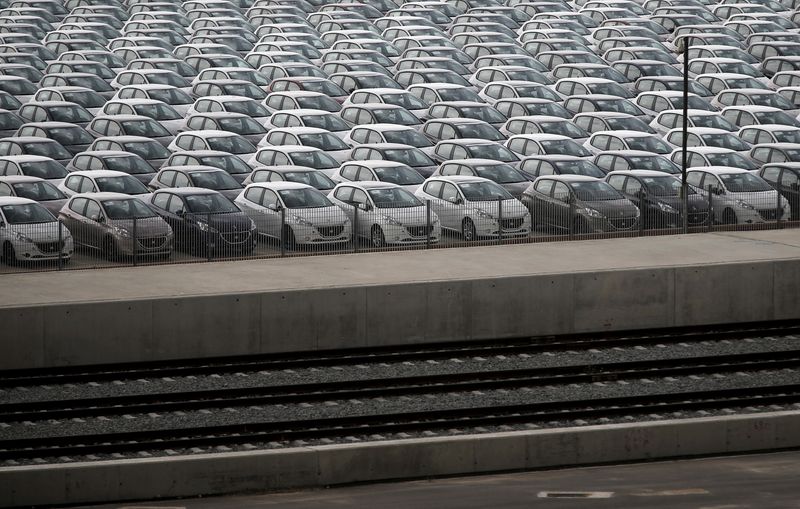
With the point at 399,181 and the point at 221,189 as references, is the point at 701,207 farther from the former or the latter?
the point at 221,189

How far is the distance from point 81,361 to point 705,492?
30.3 feet

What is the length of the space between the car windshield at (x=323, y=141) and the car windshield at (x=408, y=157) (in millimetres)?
1719

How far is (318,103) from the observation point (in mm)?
38281

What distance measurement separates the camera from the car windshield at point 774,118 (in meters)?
37.4

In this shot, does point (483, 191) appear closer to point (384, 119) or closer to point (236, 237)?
point (236, 237)

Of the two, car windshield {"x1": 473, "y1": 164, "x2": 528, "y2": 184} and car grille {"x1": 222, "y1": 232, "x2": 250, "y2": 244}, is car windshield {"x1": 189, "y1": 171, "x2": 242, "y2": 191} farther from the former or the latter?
car windshield {"x1": 473, "y1": 164, "x2": 528, "y2": 184}

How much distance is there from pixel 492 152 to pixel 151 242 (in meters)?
9.98

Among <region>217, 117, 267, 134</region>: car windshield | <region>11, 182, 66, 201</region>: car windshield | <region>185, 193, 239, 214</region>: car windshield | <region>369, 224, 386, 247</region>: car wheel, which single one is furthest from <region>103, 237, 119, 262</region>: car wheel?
<region>217, 117, 267, 134</region>: car windshield

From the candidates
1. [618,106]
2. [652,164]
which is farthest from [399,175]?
[618,106]

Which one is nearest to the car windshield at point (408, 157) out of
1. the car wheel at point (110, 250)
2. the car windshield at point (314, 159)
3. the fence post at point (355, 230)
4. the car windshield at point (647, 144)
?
the car windshield at point (314, 159)

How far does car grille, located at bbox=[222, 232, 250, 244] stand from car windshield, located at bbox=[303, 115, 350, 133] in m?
9.92

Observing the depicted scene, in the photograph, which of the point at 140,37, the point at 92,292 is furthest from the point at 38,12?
the point at 92,292

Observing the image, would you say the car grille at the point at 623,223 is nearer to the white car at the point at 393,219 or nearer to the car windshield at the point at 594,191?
the car windshield at the point at 594,191

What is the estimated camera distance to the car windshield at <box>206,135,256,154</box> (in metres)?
34.1
